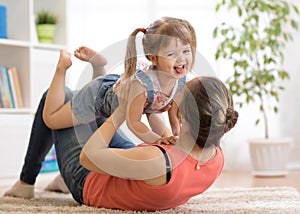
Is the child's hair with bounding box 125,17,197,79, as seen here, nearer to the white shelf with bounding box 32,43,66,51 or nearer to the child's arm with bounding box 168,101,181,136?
the child's arm with bounding box 168,101,181,136

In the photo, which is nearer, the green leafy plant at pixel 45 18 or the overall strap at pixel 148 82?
the overall strap at pixel 148 82

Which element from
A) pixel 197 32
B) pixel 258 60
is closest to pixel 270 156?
pixel 258 60

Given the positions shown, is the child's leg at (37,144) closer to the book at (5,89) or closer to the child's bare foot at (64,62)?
the child's bare foot at (64,62)

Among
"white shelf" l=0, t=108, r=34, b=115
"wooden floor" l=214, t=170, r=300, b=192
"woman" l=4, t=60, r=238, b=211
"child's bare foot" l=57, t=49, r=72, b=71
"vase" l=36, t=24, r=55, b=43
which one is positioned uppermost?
"child's bare foot" l=57, t=49, r=72, b=71

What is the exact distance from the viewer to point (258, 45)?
3.37 m

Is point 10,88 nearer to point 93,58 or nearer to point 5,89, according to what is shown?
point 5,89

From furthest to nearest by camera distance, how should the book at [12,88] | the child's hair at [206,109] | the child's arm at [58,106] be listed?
→ the book at [12,88]
the child's arm at [58,106]
the child's hair at [206,109]

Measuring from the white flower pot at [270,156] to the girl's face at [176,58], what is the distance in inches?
71.7

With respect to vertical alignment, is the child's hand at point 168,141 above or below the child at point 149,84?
below

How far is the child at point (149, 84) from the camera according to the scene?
159 centimetres

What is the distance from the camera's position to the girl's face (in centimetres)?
158

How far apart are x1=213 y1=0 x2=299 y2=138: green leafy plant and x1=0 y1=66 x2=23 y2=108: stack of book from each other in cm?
116

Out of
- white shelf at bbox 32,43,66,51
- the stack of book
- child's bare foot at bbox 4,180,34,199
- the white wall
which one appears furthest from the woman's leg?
the white wall

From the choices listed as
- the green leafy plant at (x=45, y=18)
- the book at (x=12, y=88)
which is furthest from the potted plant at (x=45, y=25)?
the book at (x=12, y=88)
